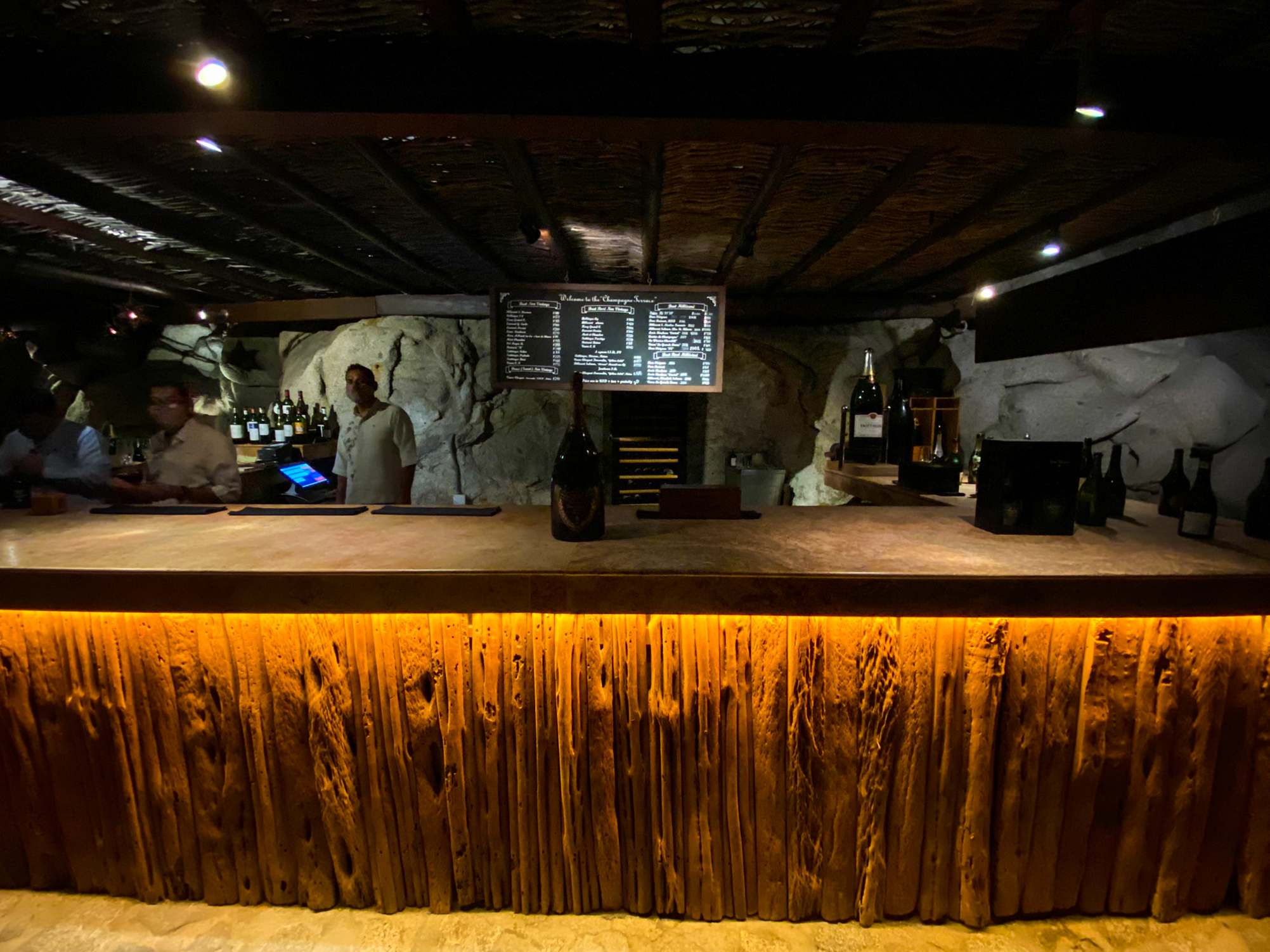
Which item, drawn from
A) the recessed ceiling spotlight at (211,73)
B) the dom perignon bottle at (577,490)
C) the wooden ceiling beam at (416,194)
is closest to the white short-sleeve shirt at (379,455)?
the wooden ceiling beam at (416,194)

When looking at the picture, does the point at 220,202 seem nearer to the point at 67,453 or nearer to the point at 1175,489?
the point at 67,453

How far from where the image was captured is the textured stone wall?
5.75 ft

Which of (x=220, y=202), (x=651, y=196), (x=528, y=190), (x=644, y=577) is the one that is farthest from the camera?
(x=220, y=202)

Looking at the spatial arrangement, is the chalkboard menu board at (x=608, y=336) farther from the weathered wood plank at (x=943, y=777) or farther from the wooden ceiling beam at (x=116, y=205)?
the weathered wood plank at (x=943, y=777)

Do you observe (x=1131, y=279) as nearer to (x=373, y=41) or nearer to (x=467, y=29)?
(x=467, y=29)

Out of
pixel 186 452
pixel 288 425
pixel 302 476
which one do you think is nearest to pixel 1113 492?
pixel 302 476

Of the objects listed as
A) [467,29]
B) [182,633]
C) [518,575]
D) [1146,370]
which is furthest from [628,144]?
[1146,370]

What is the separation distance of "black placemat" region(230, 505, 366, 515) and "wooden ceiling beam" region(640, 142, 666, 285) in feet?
6.22

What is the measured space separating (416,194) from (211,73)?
1114 mm

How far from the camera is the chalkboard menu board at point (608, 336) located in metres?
4.32

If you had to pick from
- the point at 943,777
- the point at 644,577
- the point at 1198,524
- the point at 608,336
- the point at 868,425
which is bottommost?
the point at 943,777

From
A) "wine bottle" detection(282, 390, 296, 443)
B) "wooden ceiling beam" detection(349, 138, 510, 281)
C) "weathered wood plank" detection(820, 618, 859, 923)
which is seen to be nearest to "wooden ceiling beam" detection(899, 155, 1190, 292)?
"weathered wood plank" detection(820, 618, 859, 923)

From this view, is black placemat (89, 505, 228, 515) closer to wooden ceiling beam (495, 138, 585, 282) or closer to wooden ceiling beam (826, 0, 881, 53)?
wooden ceiling beam (495, 138, 585, 282)

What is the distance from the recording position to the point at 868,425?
4.51 meters
